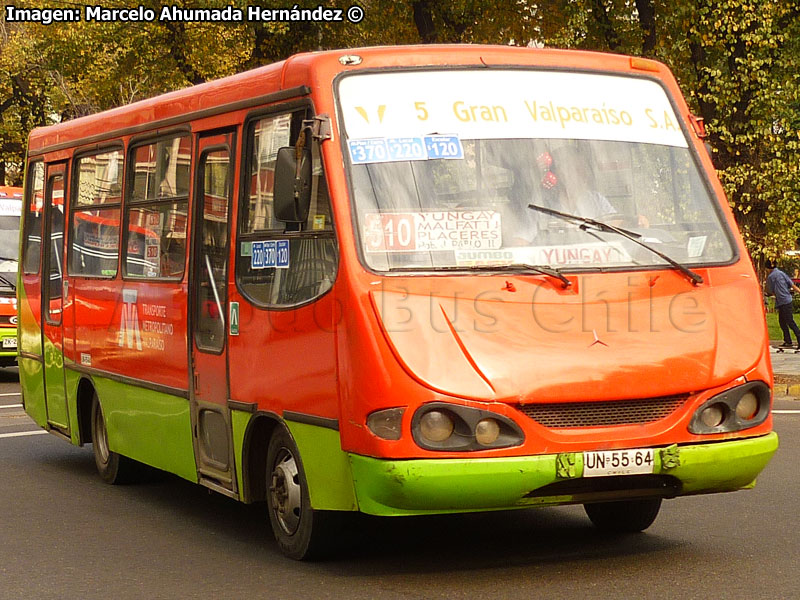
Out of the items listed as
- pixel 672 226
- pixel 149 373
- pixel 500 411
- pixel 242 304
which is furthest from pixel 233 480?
pixel 672 226

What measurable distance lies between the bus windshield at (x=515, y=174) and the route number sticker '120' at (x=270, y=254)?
2.29 feet

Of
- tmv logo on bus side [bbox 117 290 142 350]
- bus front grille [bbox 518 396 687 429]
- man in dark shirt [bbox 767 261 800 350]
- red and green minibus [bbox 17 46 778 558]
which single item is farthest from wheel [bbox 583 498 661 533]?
man in dark shirt [bbox 767 261 800 350]

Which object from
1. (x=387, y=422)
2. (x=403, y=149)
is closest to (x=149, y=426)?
(x=403, y=149)

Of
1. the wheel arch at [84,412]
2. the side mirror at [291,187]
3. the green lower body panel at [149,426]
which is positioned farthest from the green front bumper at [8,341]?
the side mirror at [291,187]

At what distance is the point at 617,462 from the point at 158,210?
3.95m

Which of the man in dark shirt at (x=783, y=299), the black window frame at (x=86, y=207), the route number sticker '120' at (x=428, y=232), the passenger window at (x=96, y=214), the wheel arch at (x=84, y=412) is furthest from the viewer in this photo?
the man in dark shirt at (x=783, y=299)

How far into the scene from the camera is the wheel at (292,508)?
288 inches

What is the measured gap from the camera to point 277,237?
25.2ft

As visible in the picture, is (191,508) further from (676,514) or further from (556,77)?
(556,77)

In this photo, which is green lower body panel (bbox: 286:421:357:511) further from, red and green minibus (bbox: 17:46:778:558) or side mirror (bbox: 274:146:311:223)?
side mirror (bbox: 274:146:311:223)

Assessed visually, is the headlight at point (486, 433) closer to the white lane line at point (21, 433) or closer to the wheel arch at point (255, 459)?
the wheel arch at point (255, 459)

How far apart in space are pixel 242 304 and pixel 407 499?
190cm

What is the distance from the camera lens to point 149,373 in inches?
375

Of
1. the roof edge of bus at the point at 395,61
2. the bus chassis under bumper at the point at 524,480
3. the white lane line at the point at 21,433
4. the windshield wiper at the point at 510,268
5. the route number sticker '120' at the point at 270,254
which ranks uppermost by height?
the roof edge of bus at the point at 395,61
